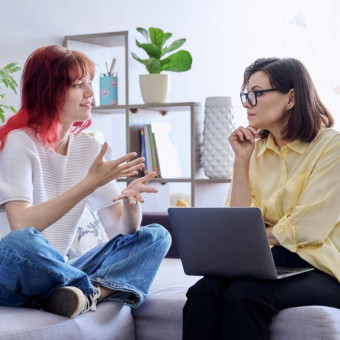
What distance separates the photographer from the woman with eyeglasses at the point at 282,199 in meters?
1.88

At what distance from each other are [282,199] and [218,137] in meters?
1.44

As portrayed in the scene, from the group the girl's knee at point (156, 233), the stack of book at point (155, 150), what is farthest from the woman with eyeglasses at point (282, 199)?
the stack of book at point (155, 150)

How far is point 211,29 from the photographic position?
520 cm

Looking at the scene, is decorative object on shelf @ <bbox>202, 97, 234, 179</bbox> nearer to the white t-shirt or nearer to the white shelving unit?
the white shelving unit

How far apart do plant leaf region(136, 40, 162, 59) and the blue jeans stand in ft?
4.60

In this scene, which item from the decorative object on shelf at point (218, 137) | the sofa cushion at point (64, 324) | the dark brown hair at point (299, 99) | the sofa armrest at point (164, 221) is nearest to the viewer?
the sofa cushion at point (64, 324)

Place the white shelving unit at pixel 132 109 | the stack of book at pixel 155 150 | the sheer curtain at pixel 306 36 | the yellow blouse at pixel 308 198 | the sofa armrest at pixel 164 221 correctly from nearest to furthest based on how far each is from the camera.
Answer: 1. the yellow blouse at pixel 308 198
2. the sofa armrest at pixel 164 221
3. the white shelving unit at pixel 132 109
4. the stack of book at pixel 155 150
5. the sheer curtain at pixel 306 36

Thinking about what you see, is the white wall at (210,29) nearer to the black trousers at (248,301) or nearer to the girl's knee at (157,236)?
Answer: the girl's knee at (157,236)

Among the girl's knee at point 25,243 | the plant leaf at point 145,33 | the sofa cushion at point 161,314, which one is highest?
the plant leaf at point 145,33

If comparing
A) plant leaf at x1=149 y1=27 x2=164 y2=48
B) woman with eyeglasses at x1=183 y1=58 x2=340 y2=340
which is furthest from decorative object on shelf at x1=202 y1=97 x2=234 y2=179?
woman with eyeglasses at x1=183 y1=58 x2=340 y2=340

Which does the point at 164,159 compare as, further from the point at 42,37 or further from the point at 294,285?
the point at 294,285

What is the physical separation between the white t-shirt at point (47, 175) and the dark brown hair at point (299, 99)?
65 centimetres

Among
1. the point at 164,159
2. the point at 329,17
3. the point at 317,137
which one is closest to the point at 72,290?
the point at 317,137

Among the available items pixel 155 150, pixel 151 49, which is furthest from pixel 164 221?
pixel 151 49
